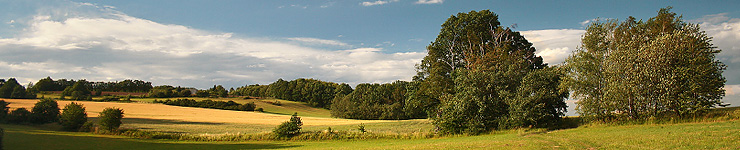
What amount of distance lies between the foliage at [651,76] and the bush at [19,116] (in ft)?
141

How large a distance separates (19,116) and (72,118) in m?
4.36

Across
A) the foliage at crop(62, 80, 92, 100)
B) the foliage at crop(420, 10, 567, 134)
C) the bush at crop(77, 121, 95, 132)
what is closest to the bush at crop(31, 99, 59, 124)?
the bush at crop(77, 121, 95, 132)

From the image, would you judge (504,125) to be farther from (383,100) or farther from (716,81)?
(383,100)

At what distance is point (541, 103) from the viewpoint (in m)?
29.0

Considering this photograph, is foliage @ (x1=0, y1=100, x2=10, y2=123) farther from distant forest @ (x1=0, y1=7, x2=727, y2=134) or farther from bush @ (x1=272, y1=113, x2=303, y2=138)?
bush @ (x1=272, y1=113, x2=303, y2=138)

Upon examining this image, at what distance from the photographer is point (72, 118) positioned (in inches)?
1348

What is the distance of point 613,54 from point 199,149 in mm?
31069

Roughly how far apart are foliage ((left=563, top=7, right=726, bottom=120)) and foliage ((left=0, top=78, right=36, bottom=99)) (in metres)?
46.9

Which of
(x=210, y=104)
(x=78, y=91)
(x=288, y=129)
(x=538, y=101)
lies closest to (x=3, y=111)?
(x=288, y=129)

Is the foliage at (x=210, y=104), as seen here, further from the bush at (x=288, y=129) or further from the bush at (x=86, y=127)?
the bush at (x=288, y=129)

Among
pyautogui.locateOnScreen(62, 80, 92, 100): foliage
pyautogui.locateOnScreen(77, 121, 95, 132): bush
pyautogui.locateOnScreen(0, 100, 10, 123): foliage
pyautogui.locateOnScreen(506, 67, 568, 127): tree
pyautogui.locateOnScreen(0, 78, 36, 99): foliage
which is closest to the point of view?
pyautogui.locateOnScreen(0, 100, 10, 123): foliage

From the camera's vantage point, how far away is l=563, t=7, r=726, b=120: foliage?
25.6m

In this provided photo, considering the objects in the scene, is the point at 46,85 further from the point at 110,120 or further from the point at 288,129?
the point at 288,129

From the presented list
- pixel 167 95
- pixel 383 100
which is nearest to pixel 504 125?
pixel 383 100
